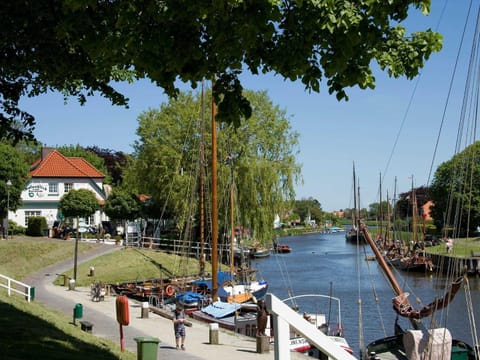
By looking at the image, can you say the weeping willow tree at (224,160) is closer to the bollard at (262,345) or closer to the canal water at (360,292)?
the canal water at (360,292)

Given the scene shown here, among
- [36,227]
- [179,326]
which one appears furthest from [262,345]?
[36,227]

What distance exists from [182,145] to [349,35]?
144 ft

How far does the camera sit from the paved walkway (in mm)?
19359

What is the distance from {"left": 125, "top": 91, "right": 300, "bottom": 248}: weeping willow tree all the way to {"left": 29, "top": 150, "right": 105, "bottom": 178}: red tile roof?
15625 mm

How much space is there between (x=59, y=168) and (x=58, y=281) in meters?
31.6

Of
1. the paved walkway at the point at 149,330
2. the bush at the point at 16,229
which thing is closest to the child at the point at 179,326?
the paved walkway at the point at 149,330

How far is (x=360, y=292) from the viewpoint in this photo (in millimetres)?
42312

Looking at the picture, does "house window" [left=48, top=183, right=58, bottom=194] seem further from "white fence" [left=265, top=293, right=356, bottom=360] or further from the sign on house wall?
"white fence" [left=265, top=293, right=356, bottom=360]

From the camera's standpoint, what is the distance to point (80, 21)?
959 cm

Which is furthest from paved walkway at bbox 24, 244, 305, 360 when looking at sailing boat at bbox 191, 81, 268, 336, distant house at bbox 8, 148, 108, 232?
distant house at bbox 8, 148, 108, 232

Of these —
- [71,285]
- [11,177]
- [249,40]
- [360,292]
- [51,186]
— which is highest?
[11,177]

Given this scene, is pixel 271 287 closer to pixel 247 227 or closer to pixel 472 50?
pixel 247 227

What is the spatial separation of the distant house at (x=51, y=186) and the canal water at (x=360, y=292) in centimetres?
1917

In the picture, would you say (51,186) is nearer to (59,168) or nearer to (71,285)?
(59,168)
